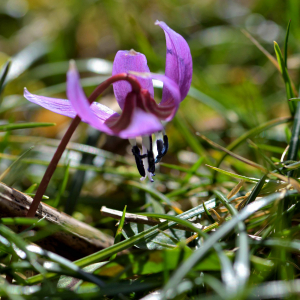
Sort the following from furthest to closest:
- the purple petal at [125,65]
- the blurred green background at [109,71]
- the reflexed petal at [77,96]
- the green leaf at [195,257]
A: the blurred green background at [109,71], the purple petal at [125,65], the reflexed petal at [77,96], the green leaf at [195,257]

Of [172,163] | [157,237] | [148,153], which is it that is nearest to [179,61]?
[148,153]

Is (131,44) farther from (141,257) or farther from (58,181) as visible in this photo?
(141,257)

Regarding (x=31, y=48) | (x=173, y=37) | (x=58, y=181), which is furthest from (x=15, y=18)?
(x=173, y=37)

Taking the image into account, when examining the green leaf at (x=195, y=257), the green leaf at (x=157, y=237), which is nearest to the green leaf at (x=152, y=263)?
the green leaf at (x=195, y=257)

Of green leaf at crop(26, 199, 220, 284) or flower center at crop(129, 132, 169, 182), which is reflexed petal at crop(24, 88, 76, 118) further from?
green leaf at crop(26, 199, 220, 284)

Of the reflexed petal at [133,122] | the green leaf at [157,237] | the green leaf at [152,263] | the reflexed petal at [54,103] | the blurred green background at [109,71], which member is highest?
the blurred green background at [109,71]

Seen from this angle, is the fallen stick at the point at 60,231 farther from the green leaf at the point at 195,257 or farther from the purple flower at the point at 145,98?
the green leaf at the point at 195,257

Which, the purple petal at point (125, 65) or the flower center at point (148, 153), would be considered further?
the purple petal at point (125, 65)
